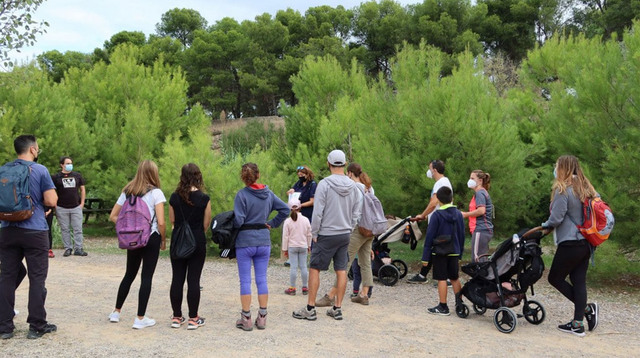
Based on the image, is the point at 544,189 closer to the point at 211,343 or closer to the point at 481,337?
the point at 481,337

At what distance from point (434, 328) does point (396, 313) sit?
0.73 meters

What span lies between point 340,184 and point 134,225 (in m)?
2.22

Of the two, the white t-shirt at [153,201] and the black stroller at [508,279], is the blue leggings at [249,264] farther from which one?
the black stroller at [508,279]

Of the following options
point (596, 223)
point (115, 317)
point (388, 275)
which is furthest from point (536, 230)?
point (115, 317)

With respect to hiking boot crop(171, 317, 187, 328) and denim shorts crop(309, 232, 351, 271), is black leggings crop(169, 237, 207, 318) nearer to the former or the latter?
hiking boot crop(171, 317, 187, 328)

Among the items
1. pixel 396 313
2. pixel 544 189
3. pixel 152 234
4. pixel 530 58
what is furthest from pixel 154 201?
pixel 530 58

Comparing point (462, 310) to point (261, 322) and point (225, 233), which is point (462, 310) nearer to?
point (261, 322)

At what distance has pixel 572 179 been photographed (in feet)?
18.9

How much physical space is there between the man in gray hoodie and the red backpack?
249 centimetres

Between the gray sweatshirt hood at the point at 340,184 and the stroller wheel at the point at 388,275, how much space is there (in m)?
2.69

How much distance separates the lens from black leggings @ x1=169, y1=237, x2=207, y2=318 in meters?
5.40

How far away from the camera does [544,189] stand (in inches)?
428

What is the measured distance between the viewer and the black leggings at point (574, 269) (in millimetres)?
5680

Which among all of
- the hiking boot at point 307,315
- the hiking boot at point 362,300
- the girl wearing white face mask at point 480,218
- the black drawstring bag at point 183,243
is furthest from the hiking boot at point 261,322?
the girl wearing white face mask at point 480,218
